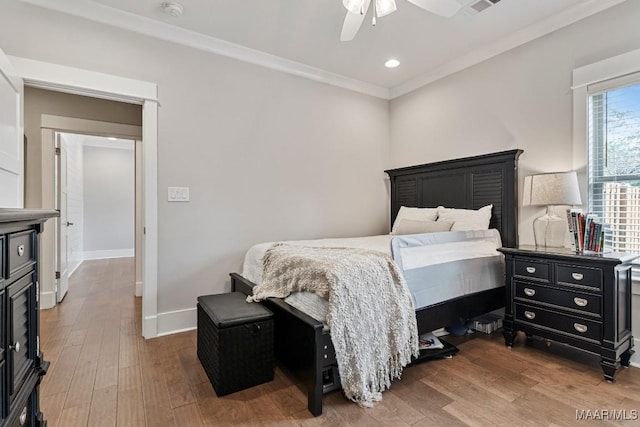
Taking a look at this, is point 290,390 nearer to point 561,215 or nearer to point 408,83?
point 561,215

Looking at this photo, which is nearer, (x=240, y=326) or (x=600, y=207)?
(x=240, y=326)

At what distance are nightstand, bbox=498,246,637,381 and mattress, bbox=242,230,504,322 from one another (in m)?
0.22

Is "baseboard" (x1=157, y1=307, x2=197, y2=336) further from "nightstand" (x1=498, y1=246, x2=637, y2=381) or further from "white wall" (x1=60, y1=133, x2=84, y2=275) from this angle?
"white wall" (x1=60, y1=133, x2=84, y2=275)

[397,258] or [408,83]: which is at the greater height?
[408,83]

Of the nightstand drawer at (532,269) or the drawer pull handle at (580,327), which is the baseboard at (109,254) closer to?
the nightstand drawer at (532,269)

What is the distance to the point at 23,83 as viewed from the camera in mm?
2295

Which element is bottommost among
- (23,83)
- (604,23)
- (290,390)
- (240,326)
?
(290,390)

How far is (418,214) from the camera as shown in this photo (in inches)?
140

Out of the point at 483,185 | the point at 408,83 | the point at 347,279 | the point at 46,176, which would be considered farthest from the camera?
the point at 408,83

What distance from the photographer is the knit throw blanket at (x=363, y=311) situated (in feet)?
5.74

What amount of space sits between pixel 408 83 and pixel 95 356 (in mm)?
4055

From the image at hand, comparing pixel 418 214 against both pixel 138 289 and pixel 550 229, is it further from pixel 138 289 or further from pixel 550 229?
pixel 138 289

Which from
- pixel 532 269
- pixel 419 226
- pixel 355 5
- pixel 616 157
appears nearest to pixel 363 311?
pixel 532 269

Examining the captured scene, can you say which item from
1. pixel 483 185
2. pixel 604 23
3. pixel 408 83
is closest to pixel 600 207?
pixel 483 185
